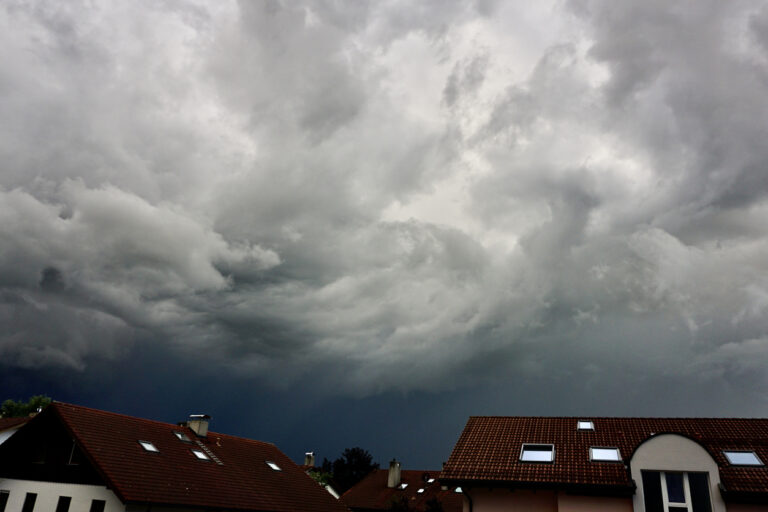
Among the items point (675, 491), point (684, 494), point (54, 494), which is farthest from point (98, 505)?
point (684, 494)

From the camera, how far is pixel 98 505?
80.4 feet

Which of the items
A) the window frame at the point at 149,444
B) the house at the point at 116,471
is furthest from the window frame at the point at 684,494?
the window frame at the point at 149,444

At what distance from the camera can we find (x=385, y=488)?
56.2 metres

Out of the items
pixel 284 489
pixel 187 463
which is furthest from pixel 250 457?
pixel 187 463

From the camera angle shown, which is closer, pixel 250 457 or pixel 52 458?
pixel 52 458

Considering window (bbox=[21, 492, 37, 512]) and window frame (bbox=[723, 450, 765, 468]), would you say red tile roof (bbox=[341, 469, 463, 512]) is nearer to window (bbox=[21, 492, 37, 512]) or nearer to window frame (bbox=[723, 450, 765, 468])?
window frame (bbox=[723, 450, 765, 468])

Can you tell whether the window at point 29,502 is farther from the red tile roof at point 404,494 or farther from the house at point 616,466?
the red tile roof at point 404,494

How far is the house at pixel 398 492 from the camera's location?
50.5 m

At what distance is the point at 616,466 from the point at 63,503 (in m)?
25.6

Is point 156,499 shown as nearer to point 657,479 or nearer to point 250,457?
point 250,457

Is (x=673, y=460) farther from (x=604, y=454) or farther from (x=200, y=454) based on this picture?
(x=200, y=454)

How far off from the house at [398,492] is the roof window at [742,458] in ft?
96.0

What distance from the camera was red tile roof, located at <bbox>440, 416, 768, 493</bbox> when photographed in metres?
21.9

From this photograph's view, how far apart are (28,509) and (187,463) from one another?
7420 mm
